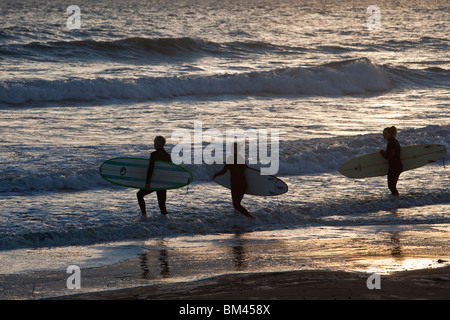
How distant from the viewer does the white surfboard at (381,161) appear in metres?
12.3

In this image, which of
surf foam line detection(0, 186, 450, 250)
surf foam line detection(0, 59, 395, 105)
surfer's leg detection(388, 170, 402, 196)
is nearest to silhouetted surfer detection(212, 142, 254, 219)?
surf foam line detection(0, 186, 450, 250)

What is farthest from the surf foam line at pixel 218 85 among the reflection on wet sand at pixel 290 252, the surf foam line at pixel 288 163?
the reflection on wet sand at pixel 290 252

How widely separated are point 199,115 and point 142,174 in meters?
10.1

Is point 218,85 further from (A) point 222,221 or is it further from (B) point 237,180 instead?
(A) point 222,221

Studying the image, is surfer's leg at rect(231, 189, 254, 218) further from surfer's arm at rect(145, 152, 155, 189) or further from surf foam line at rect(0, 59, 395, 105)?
surf foam line at rect(0, 59, 395, 105)

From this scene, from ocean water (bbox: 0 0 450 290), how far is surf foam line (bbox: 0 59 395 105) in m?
0.07

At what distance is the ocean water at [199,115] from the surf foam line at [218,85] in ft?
0.24

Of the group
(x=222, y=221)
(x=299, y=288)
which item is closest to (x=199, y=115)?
(x=222, y=221)

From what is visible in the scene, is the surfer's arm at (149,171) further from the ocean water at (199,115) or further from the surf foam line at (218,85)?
the surf foam line at (218,85)

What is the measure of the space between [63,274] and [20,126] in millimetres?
11126

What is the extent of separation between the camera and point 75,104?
21.9 m

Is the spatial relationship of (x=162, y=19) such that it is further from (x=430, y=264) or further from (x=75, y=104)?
(x=430, y=264)

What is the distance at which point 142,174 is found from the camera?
10.5 m

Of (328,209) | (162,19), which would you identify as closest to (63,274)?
(328,209)
